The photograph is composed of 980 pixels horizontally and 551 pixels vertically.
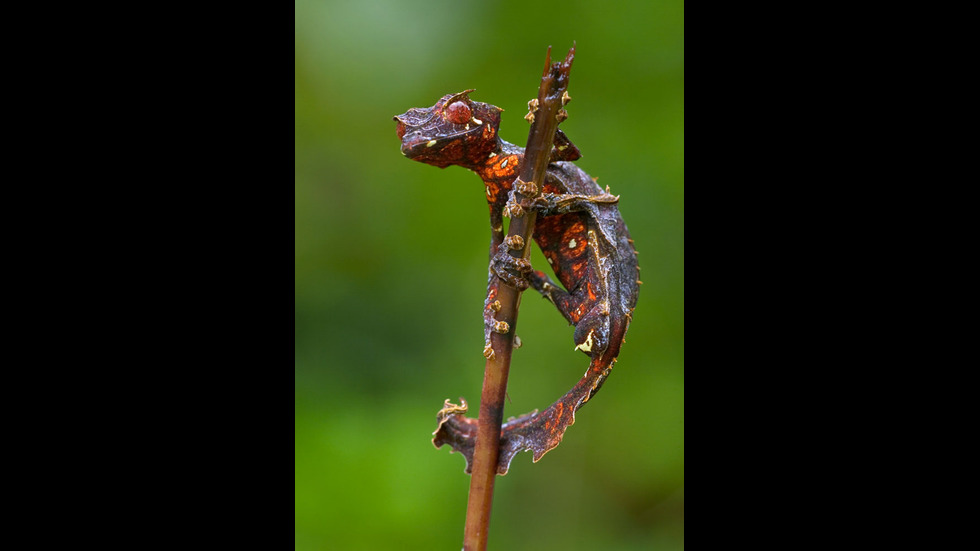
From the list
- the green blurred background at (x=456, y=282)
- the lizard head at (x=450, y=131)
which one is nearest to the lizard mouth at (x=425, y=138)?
the lizard head at (x=450, y=131)

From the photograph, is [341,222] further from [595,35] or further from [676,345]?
[676,345]

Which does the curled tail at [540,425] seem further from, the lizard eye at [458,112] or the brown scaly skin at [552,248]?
the lizard eye at [458,112]

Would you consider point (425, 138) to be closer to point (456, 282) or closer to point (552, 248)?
point (552, 248)

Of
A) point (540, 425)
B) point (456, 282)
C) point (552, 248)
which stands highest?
point (456, 282)

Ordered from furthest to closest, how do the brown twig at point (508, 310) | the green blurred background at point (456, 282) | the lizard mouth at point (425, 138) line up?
the green blurred background at point (456, 282) < the lizard mouth at point (425, 138) < the brown twig at point (508, 310)

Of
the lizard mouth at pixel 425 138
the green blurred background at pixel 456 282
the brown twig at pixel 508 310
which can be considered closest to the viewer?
the brown twig at pixel 508 310

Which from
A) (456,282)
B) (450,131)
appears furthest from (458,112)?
(456,282)
